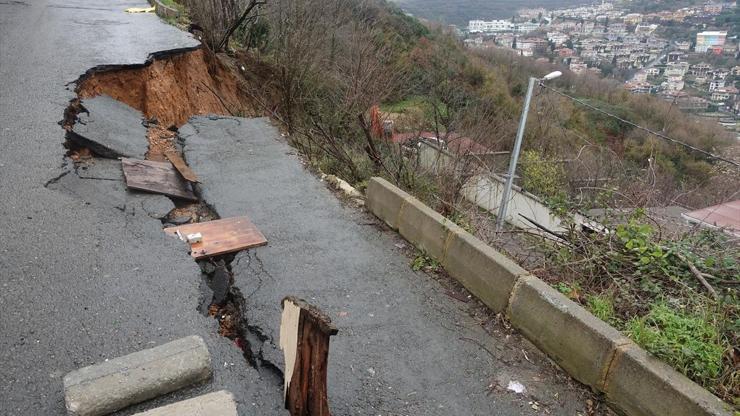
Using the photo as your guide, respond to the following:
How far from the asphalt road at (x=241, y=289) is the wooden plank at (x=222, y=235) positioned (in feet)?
0.44

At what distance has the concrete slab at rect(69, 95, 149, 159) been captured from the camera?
6116 mm

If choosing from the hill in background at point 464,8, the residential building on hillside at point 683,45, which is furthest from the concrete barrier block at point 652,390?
the hill in background at point 464,8

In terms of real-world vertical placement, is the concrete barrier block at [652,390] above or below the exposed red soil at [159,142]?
above

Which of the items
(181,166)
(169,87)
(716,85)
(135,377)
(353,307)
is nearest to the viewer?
(135,377)

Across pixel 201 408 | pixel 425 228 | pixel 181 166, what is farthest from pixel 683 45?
pixel 201 408

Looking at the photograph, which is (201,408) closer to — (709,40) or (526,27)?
(709,40)

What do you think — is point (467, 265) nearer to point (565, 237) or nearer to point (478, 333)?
point (478, 333)

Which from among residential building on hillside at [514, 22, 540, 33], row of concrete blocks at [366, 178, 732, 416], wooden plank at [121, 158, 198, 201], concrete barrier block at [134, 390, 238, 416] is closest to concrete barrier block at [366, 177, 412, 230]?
row of concrete blocks at [366, 178, 732, 416]

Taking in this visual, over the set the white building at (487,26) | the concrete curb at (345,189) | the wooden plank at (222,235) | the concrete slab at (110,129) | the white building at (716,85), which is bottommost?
the white building at (487,26)

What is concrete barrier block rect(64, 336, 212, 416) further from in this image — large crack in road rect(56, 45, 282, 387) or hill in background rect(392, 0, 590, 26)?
hill in background rect(392, 0, 590, 26)

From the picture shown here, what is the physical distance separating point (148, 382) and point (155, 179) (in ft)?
11.5

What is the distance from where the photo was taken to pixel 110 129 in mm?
6758

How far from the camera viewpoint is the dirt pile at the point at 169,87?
323 inches

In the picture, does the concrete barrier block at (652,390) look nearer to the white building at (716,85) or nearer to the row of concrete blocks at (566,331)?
the row of concrete blocks at (566,331)
